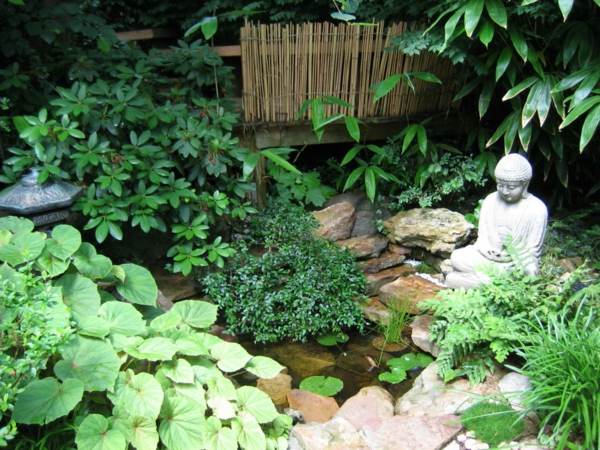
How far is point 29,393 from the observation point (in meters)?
2.35

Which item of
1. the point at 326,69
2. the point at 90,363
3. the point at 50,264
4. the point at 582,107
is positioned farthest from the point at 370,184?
the point at 90,363

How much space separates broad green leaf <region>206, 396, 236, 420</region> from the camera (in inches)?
108

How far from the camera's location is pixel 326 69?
515cm

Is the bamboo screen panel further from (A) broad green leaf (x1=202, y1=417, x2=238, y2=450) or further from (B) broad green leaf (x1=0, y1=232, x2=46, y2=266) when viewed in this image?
(A) broad green leaf (x1=202, y1=417, x2=238, y2=450)

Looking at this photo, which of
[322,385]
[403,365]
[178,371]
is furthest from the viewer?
[403,365]

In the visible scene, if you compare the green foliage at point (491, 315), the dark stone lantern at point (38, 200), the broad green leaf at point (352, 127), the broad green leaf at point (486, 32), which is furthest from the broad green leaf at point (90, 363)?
the broad green leaf at point (486, 32)

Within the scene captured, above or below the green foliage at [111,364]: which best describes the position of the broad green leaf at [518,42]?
above

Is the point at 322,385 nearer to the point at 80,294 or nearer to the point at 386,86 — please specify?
the point at 80,294

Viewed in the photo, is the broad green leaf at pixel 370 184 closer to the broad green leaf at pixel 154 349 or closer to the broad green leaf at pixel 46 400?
the broad green leaf at pixel 154 349

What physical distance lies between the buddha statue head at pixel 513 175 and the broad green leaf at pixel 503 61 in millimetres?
948

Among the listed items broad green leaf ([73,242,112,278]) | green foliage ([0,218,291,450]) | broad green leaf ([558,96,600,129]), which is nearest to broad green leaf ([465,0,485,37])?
broad green leaf ([558,96,600,129])

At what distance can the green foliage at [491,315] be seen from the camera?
9.87 ft

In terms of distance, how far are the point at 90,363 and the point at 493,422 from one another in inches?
75.7

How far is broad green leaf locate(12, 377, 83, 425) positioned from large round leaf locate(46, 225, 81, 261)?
844 millimetres
